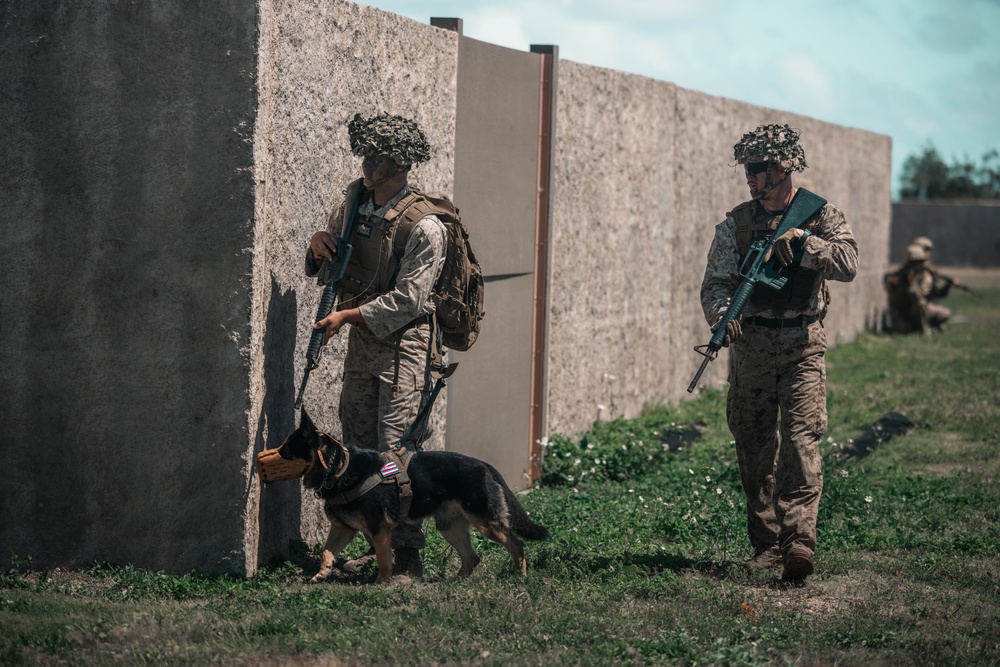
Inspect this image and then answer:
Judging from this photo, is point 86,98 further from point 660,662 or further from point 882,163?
point 882,163

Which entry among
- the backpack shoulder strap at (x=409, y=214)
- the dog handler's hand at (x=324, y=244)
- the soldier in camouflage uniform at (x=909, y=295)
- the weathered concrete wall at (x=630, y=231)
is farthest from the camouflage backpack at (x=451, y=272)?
the soldier in camouflage uniform at (x=909, y=295)

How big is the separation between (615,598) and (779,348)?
1.57 metres

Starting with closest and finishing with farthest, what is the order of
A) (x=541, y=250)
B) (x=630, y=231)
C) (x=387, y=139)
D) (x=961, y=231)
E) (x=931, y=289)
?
1. (x=387, y=139)
2. (x=541, y=250)
3. (x=630, y=231)
4. (x=931, y=289)
5. (x=961, y=231)

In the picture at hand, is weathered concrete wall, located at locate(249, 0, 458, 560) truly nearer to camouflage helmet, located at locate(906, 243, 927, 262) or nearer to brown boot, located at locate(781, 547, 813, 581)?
brown boot, located at locate(781, 547, 813, 581)

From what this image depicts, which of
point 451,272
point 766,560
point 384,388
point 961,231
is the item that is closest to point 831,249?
point 766,560

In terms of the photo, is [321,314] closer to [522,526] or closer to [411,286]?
[411,286]

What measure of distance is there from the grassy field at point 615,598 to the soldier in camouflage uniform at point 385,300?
30.7 inches

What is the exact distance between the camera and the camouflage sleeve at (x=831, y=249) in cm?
626

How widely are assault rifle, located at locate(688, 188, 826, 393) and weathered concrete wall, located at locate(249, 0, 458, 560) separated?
2070 mm

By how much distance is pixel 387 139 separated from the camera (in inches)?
238

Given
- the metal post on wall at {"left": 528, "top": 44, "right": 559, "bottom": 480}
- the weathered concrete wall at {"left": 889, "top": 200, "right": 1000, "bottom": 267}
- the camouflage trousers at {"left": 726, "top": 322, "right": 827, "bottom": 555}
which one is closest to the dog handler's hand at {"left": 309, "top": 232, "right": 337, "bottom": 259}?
the camouflage trousers at {"left": 726, "top": 322, "right": 827, "bottom": 555}

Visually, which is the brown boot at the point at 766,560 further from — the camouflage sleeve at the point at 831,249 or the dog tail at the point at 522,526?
the camouflage sleeve at the point at 831,249

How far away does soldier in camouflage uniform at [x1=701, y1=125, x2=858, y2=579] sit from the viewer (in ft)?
20.7

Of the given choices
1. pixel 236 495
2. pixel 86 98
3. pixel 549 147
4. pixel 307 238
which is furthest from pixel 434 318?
pixel 549 147
